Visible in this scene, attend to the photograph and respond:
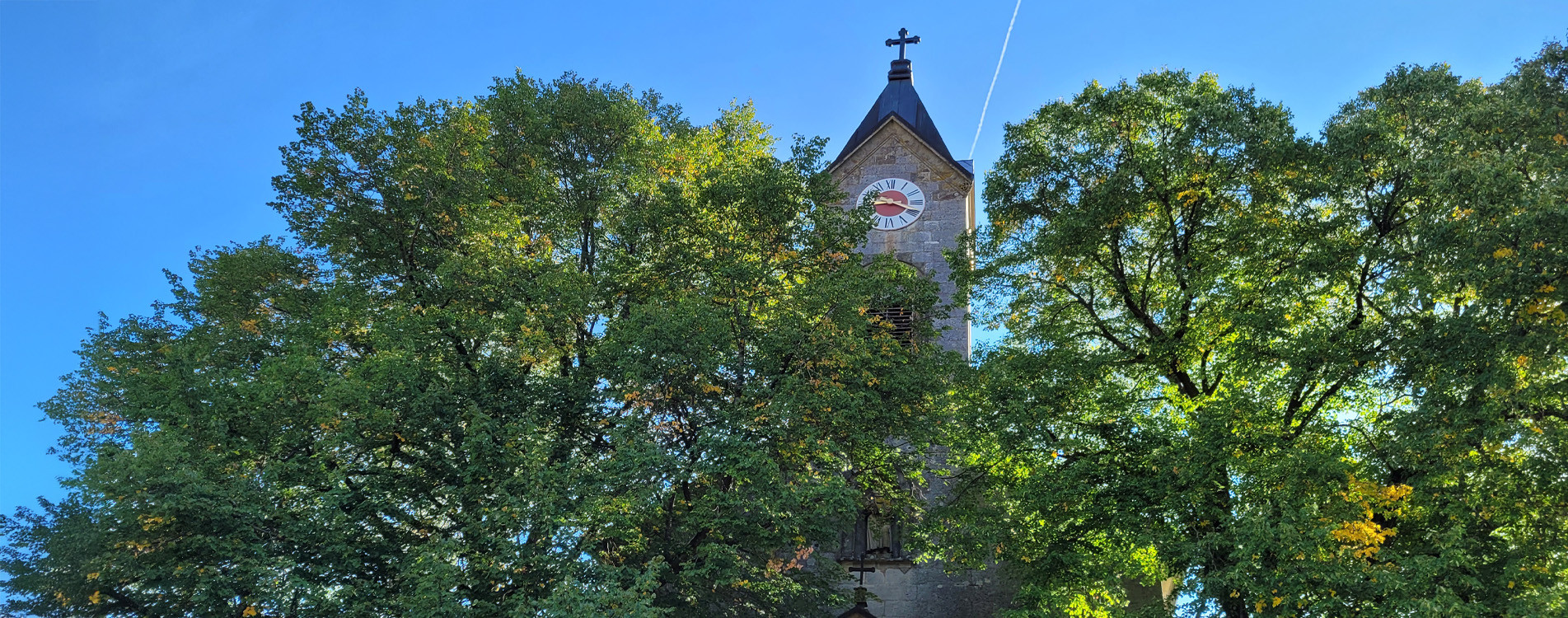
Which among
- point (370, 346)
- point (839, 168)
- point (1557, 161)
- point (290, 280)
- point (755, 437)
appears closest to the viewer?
point (1557, 161)

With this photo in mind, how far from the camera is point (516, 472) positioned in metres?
14.2

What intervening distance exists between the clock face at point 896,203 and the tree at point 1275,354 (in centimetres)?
731

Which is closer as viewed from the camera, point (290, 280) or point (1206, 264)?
point (1206, 264)

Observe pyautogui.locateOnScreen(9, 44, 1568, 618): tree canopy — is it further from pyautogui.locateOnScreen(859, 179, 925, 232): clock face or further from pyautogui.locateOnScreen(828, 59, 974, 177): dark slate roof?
pyautogui.locateOnScreen(828, 59, 974, 177): dark slate roof

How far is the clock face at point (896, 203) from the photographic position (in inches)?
1024

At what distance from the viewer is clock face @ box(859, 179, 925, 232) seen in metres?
26.0

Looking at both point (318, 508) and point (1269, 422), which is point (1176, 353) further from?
point (318, 508)

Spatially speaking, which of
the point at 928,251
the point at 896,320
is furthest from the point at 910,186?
the point at 896,320

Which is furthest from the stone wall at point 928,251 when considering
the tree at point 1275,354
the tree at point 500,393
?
the tree at point 500,393

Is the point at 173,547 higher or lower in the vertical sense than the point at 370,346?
lower

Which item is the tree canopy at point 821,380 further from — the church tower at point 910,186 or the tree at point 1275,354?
the church tower at point 910,186

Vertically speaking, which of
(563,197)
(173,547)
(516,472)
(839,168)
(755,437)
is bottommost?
(173,547)

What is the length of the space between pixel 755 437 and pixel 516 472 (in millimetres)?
3586

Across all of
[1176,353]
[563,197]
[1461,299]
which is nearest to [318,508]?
[563,197]
